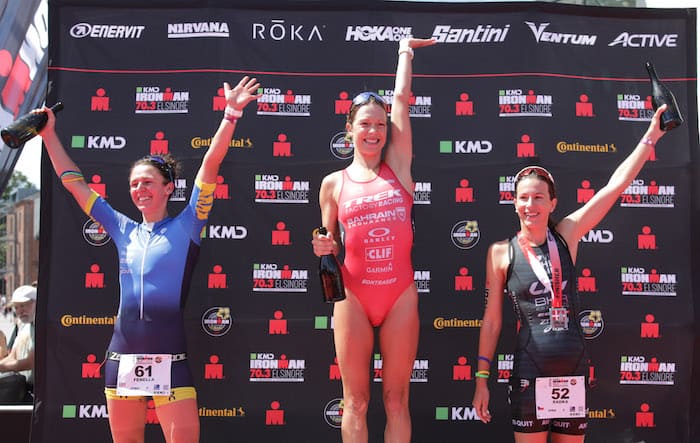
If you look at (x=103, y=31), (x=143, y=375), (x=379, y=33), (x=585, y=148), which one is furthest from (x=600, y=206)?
(x=103, y=31)

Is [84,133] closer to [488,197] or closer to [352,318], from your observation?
[352,318]

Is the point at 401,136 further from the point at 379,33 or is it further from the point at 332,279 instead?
the point at 379,33

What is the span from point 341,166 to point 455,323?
1.34 meters

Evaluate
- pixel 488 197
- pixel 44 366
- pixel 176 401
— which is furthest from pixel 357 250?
pixel 44 366

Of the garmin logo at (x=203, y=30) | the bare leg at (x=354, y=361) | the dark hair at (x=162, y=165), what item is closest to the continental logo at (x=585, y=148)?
the bare leg at (x=354, y=361)

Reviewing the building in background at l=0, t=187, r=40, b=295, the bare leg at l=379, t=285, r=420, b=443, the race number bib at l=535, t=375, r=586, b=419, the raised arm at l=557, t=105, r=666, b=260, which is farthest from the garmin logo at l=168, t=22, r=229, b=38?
the building in background at l=0, t=187, r=40, b=295

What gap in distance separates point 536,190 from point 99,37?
3201 millimetres

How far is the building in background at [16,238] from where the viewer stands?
3177 cm

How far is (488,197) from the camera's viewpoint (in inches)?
183

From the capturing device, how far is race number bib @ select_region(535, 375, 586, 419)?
10.7 feet

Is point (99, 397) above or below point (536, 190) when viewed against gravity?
below

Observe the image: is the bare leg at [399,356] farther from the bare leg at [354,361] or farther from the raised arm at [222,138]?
the raised arm at [222,138]

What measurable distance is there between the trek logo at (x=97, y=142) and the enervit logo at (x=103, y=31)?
712 mm

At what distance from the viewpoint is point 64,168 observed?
12.5 ft
